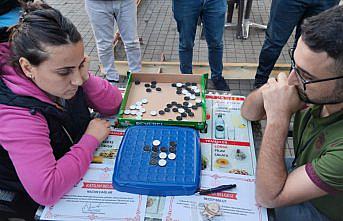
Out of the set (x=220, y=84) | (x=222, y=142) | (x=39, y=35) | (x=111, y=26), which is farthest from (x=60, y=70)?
(x=220, y=84)

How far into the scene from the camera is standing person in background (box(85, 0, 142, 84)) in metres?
2.34

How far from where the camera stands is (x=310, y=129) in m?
1.12

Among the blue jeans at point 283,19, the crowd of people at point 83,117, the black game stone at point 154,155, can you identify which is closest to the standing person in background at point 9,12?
the crowd of people at point 83,117

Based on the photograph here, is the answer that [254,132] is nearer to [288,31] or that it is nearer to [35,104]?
[35,104]

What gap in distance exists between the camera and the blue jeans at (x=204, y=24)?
7.27ft

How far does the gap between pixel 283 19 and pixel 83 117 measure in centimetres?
167

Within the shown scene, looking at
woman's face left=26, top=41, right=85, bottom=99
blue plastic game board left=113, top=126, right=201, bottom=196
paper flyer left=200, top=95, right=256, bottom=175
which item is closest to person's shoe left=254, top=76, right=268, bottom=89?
paper flyer left=200, top=95, right=256, bottom=175

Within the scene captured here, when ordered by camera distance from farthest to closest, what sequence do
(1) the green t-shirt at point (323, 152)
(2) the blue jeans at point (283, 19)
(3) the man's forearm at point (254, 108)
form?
1. (2) the blue jeans at point (283, 19)
2. (3) the man's forearm at point (254, 108)
3. (1) the green t-shirt at point (323, 152)

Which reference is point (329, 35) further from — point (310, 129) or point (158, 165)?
point (158, 165)

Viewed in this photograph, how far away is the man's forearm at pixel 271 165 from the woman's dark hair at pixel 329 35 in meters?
0.26

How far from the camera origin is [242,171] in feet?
3.46

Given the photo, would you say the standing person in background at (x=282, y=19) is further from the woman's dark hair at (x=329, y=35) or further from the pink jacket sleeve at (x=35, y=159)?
the pink jacket sleeve at (x=35, y=159)

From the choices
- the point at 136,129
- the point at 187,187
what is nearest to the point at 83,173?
the point at 136,129

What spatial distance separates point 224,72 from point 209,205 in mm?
1943
